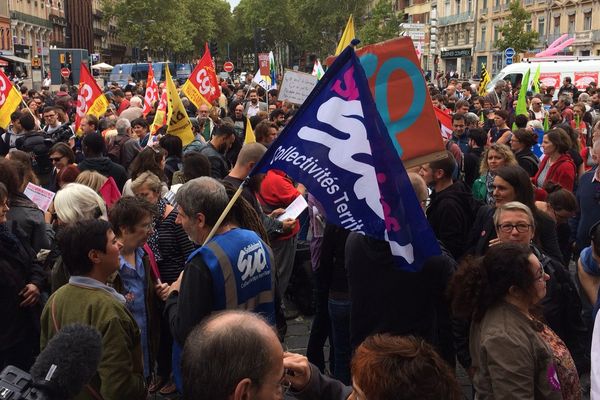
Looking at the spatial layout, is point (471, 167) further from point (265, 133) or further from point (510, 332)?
point (510, 332)

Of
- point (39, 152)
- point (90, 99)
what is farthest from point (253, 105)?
point (39, 152)

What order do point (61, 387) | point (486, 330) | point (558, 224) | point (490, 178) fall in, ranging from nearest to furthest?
point (61, 387), point (486, 330), point (558, 224), point (490, 178)

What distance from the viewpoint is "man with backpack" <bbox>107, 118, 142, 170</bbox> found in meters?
8.00

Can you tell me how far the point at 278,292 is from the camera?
145 inches

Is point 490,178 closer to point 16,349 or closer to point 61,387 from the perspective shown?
point 16,349

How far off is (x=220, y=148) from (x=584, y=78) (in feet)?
69.8

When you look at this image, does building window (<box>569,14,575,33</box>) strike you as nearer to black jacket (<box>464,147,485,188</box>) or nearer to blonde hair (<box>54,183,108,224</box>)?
black jacket (<box>464,147,485,188</box>)

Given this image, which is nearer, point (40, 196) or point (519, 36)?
point (40, 196)

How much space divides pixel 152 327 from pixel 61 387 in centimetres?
234

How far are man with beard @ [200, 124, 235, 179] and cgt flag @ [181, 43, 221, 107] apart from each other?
3.92m

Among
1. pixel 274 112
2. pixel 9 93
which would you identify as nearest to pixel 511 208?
pixel 274 112

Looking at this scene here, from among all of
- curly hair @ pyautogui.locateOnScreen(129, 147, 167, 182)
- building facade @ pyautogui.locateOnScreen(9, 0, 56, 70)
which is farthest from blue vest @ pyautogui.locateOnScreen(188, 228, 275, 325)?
building facade @ pyautogui.locateOnScreen(9, 0, 56, 70)

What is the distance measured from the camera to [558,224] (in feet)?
17.8

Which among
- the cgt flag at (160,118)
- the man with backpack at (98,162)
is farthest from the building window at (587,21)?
the man with backpack at (98,162)
